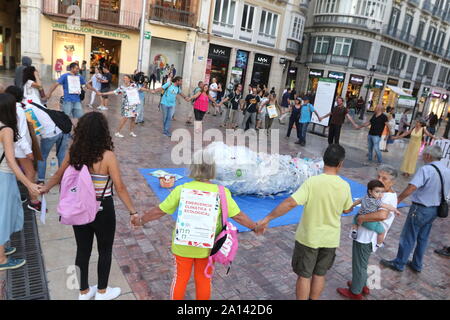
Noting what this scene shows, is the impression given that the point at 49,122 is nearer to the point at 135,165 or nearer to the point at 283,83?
the point at 135,165

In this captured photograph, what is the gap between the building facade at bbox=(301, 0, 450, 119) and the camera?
106 ft

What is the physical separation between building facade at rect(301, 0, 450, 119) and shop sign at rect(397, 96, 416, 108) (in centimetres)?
905

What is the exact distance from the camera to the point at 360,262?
3750mm

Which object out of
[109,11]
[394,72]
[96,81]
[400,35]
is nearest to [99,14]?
[109,11]

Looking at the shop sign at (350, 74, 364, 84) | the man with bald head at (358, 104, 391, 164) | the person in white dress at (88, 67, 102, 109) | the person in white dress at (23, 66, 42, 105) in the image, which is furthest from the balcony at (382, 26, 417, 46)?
the person in white dress at (23, 66, 42, 105)

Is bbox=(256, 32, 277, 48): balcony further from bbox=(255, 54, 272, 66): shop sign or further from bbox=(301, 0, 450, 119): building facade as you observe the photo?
bbox=(301, 0, 450, 119): building facade

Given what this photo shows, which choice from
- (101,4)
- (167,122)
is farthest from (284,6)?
(167,122)

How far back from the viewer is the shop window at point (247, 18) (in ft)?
90.6

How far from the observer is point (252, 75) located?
29.6 m

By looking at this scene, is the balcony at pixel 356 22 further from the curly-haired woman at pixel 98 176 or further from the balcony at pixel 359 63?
the curly-haired woman at pixel 98 176

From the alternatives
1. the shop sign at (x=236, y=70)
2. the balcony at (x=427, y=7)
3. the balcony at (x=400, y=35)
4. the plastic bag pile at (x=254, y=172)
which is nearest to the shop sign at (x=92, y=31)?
the shop sign at (x=236, y=70)

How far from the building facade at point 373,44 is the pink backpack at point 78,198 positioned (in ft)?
99.6

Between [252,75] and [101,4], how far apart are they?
12927 millimetres
